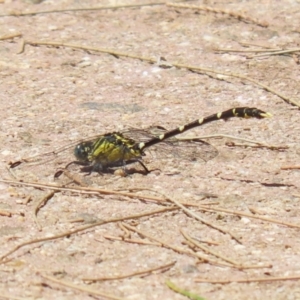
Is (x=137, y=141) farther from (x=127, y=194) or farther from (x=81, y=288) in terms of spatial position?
(x=81, y=288)

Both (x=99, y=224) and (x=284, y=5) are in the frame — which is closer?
(x=99, y=224)

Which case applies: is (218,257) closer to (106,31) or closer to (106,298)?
(106,298)

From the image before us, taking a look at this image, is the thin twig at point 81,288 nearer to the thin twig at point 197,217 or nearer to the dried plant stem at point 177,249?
the dried plant stem at point 177,249

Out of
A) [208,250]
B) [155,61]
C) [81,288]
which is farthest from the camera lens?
[155,61]

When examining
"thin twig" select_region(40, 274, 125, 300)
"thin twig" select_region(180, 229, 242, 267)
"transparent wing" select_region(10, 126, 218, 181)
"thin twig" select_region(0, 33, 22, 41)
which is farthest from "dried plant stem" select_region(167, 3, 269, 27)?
"thin twig" select_region(40, 274, 125, 300)

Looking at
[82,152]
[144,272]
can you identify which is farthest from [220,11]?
[144,272]

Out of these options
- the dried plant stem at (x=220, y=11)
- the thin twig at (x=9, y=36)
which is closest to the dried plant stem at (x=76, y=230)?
the thin twig at (x=9, y=36)

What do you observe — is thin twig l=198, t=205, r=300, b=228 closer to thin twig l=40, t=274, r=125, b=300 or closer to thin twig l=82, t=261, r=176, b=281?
thin twig l=82, t=261, r=176, b=281

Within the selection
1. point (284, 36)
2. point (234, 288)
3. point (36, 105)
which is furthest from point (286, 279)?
point (284, 36)

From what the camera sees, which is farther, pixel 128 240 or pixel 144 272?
pixel 128 240
